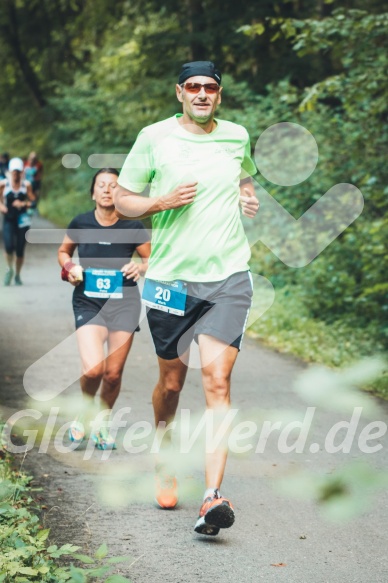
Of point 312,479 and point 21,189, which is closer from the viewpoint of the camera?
point 312,479

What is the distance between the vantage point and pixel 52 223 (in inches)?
1243

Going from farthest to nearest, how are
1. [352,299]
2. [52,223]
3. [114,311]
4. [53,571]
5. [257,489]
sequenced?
1. [52,223]
2. [352,299]
3. [114,311]
4. [257,489]
5. [53,571]

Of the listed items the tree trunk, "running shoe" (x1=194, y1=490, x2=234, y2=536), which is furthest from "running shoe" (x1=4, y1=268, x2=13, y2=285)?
the tree trunk

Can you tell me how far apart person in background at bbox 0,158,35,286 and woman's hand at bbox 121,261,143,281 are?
9212 mm

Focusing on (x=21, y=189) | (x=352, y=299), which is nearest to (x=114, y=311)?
(x=352, y=299)

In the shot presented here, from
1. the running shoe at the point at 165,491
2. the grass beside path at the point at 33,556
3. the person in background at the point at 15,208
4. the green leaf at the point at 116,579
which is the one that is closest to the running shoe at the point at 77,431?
the running shoe at the point at 165,491

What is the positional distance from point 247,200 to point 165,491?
1685 mm

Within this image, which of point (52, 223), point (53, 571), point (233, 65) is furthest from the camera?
point (52, 223)

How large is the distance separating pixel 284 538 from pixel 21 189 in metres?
11.8

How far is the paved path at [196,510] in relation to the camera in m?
4.68

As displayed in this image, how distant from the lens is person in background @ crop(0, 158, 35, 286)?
15.9 metres

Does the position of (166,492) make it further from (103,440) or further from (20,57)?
(20,57)

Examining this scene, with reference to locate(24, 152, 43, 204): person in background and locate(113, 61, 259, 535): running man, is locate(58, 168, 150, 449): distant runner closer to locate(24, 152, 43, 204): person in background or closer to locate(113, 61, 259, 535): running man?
locate(113, 61, 259, 535): running man

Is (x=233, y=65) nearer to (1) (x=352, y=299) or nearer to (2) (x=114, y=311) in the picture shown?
(1) (x=352, y=299)
